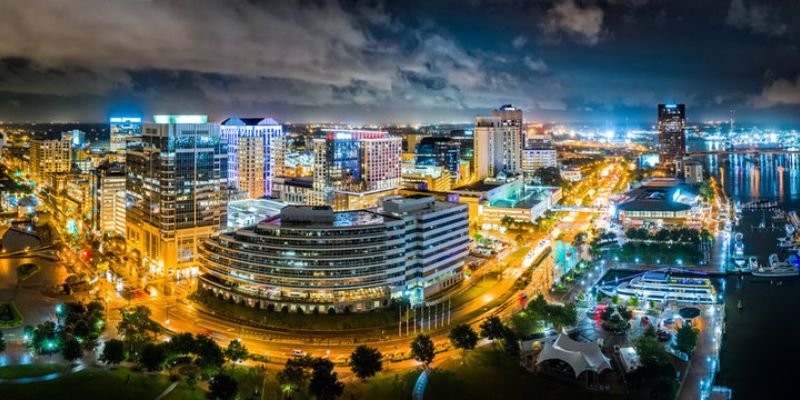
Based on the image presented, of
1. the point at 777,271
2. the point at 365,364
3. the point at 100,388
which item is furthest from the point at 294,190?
the point at 777,271

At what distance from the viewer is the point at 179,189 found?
32250 millimetres

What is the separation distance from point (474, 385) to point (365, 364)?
142 inches

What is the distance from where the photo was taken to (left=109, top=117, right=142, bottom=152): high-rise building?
63562 mm

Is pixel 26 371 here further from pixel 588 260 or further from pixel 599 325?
pixel 588 260

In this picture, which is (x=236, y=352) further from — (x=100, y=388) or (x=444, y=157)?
(x=444, y=157)

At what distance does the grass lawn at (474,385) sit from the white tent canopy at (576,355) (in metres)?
0.77

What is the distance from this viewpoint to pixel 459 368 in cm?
2103

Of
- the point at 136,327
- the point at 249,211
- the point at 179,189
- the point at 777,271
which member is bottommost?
the point at 136,327

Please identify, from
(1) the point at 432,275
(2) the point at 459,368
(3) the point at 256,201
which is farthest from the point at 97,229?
(2) the point at 459,368

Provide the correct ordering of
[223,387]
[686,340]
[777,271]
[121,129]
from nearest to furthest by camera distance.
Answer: [223,387] < [686,340] < [777,271] < [121,129]

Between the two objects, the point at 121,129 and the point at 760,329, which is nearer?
the point at 760,329

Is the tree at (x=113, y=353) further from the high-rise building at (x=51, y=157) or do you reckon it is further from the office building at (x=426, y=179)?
the high-rise building at (x=51, y=157)

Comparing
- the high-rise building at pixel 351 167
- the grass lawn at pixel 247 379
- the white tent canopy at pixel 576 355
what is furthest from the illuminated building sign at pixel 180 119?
the white tent canopy at pixel 576 355

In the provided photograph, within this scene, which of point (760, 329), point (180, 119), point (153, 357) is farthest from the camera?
point (180, 119)
